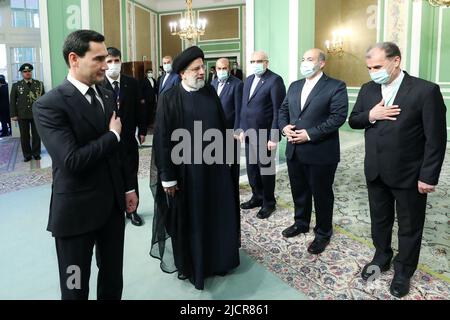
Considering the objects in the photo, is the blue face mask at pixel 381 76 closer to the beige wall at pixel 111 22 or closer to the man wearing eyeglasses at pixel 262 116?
the man wearing eyeglasses at pixel 262 116

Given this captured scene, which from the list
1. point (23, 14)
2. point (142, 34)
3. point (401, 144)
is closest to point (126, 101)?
point (401, 144)

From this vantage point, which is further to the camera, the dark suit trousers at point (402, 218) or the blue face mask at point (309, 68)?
the blue face mask at point (309, 68)

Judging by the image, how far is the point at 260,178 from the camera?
4.15 metres


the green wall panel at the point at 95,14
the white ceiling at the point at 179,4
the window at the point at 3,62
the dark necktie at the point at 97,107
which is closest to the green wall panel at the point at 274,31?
the green wall panel at the point at 95,14

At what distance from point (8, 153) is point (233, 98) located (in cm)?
512

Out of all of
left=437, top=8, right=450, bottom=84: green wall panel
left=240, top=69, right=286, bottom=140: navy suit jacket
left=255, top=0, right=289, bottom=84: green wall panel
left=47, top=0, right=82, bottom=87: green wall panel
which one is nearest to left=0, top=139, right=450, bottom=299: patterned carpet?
left=240, top=69, right=286, bottom=140: navy suit jacket

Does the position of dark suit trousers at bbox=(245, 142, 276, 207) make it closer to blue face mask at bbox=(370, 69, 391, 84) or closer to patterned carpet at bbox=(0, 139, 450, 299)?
patterned carpet at bbox=(0, 139, 450, 299)

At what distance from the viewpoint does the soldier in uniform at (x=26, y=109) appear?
6.73 m

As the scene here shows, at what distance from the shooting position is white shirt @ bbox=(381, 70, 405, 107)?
2.42 metres

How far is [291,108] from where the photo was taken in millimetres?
3225

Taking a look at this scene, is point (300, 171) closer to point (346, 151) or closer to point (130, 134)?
point (130, 134)

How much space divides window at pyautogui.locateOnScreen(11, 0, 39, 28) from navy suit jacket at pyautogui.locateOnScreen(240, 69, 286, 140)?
7210 millimetres

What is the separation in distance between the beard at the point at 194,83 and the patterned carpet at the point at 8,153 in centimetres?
464
